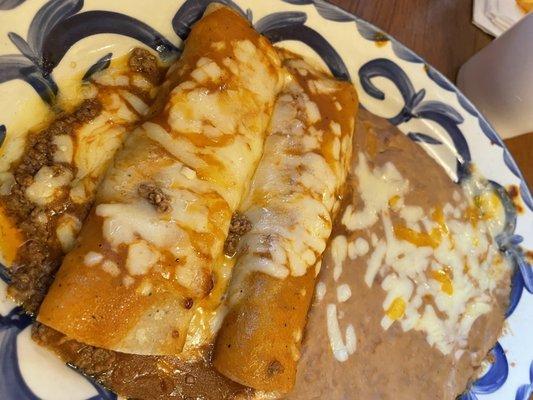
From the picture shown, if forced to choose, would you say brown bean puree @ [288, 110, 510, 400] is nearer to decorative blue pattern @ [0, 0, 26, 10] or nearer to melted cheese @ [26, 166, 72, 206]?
melted cheese @ [26, 166, 72, 206]

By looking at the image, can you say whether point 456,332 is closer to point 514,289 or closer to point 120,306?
point 514,289

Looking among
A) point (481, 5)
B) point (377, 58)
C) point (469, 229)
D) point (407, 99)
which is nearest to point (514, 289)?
point (469, 229)

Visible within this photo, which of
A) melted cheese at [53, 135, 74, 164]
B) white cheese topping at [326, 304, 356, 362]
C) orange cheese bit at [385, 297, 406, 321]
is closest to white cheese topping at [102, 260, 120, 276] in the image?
melted cheese at [53, 135, 74, 164]

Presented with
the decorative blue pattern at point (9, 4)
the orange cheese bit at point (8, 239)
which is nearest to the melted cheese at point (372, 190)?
Answer: the orange cheese bit at point (8, 239)

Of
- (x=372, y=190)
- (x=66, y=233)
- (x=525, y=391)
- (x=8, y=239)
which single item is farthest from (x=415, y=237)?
(x=8, y=239)

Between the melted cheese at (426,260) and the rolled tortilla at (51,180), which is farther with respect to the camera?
the melted cheese at (426,260)

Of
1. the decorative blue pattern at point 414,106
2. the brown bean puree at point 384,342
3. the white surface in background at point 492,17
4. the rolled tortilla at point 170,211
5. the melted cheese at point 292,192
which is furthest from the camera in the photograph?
the white surface in background at point 492,17

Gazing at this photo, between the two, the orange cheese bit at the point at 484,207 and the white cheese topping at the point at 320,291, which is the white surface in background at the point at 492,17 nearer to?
the orange cheese bit at the point at 484,207

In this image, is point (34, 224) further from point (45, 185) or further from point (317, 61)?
point (317, 61)
